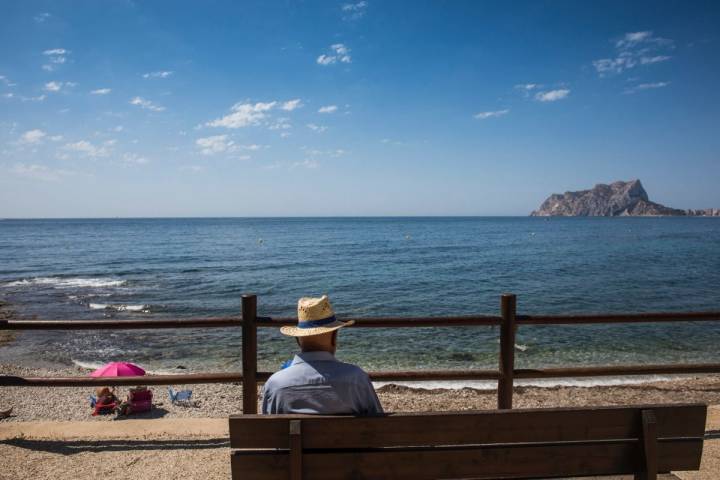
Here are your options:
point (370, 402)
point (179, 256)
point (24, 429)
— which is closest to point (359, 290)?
point (24, 429)

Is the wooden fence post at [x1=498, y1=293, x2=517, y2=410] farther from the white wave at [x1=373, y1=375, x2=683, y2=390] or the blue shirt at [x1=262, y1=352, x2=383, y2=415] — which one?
the white wave at [x1=373, y1=375, x2=683, y2=390]

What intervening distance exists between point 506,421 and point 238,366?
1007 cm

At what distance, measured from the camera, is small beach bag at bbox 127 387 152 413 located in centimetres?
752

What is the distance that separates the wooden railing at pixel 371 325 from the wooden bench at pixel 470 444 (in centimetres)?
216

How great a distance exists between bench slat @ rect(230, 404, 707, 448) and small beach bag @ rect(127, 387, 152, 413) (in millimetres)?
6366

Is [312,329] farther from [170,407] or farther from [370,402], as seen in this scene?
[170,407]

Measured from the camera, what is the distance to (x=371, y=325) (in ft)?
14.9

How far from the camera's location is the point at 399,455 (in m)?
2.27

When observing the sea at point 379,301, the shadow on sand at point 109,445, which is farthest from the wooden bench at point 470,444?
the sea at point 379,301

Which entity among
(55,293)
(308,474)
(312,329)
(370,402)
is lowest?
(55,293)

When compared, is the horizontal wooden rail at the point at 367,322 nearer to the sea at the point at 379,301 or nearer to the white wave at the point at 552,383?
the white wave at the point at 552,383

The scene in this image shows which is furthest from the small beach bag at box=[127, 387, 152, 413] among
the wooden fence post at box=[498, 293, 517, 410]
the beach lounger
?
the wooden fence post at box=[498, 293, 517, 410]

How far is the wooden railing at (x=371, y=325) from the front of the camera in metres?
4.57

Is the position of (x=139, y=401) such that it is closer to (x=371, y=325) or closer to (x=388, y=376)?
(x=388, y=376)
